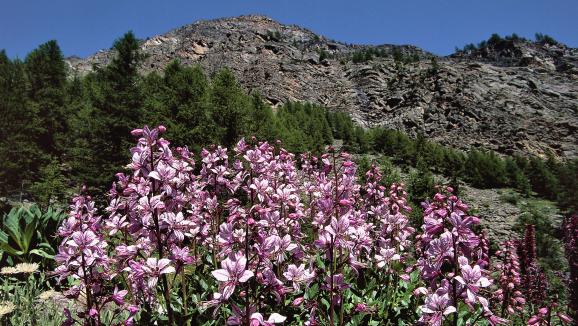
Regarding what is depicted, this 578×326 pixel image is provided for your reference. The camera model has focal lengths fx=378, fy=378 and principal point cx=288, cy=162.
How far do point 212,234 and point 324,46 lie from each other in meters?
124

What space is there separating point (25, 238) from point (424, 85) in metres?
74.5

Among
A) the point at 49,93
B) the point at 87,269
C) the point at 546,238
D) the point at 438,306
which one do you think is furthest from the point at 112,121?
the point at 546,238

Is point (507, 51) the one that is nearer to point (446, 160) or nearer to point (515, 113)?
point (515, 113)

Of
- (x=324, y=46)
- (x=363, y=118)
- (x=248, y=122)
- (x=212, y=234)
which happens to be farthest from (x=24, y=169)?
(x=324, y=46)

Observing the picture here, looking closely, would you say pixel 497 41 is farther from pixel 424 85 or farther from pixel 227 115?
pixel 227 115

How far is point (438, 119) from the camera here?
2621 inches

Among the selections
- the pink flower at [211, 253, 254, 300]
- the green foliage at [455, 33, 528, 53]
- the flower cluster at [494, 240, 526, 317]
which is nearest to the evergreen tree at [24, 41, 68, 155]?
the flower cluster at [494, 240, 526, 317]

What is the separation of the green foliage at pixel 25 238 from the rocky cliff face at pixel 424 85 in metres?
58.4

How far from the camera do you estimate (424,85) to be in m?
72.6

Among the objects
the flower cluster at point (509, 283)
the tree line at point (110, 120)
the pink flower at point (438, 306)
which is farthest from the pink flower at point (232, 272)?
the tree line at point (110, 120)

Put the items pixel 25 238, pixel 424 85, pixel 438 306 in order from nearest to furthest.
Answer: pixel 438 306, pixel 25 238, pixel 424 85

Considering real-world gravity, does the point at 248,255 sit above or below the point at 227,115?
below

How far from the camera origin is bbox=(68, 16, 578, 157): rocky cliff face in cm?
6319

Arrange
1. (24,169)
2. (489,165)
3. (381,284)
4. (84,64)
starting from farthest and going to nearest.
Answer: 1. (84,64)
2. (489,165)
3. (24,169)
4. (381,284)
